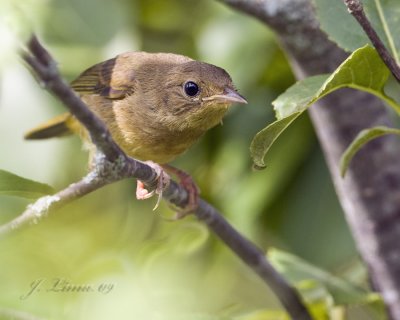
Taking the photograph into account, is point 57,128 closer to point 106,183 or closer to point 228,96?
point 228,96

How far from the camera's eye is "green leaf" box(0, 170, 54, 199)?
216 centimetres

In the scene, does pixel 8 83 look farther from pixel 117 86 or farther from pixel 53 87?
pixel 53 87

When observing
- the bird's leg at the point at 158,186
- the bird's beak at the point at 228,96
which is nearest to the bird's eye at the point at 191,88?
the bird's beak at the point at 228,96

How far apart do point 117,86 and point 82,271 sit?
1.41 meters

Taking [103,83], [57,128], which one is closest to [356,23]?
[103,83]

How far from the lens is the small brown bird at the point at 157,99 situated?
10.1 feet

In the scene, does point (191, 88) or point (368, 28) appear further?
point (191, 88)

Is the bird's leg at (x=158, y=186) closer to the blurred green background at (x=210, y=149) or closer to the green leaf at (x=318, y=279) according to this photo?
the blurred green background at (x=210, y=149)

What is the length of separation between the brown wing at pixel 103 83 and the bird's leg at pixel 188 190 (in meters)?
0.44

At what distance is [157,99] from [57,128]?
0.94 m

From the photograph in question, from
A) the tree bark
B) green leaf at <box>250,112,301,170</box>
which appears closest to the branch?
green leaf at <box>250,112,301,170</box>

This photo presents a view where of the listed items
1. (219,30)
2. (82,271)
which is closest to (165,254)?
(82,271)

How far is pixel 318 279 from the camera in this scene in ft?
10.5

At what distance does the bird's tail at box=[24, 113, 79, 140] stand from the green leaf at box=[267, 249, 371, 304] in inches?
48.0
